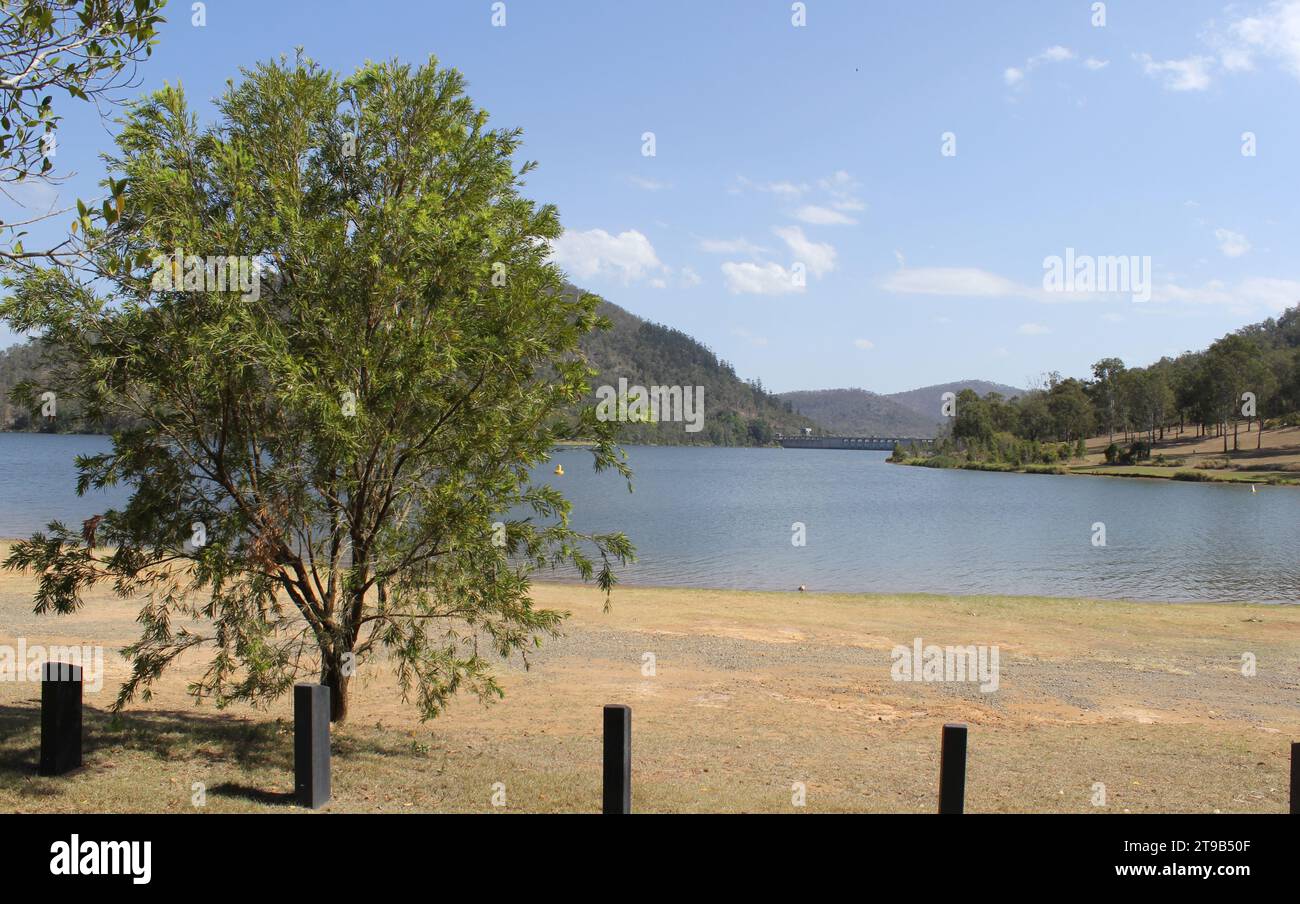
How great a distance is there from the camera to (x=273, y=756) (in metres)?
8.87

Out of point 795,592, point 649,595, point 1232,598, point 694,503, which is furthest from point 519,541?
point 694,503

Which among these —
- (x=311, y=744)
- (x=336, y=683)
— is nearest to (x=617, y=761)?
(x=311, y=744)

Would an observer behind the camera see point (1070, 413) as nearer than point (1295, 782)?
No

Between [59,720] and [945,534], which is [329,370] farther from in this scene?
[945,534]

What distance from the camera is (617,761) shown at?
18.6 ft

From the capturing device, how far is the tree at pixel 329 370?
7.90 metres

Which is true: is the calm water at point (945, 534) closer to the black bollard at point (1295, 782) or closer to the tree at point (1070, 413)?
the black bollard at point (1295, 782)

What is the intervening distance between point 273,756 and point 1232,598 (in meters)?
30.7

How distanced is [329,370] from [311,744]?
309 centimetres

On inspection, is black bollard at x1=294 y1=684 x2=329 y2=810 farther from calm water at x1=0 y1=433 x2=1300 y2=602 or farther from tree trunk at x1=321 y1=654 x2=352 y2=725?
calm water at x1=0 y1=433 x2=1300 y2=602

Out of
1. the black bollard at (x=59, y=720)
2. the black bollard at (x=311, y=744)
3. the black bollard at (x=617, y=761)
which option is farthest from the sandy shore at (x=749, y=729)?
the black bollard at (x=617, y=761)

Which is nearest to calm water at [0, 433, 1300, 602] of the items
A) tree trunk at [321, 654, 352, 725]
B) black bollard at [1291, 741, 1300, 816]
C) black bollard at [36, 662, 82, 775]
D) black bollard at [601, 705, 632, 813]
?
tree trunk at [321, 654, 352, 725]

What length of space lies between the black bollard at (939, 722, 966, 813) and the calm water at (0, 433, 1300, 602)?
4784 millimetres

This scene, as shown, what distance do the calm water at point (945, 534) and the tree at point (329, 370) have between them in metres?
1.28
